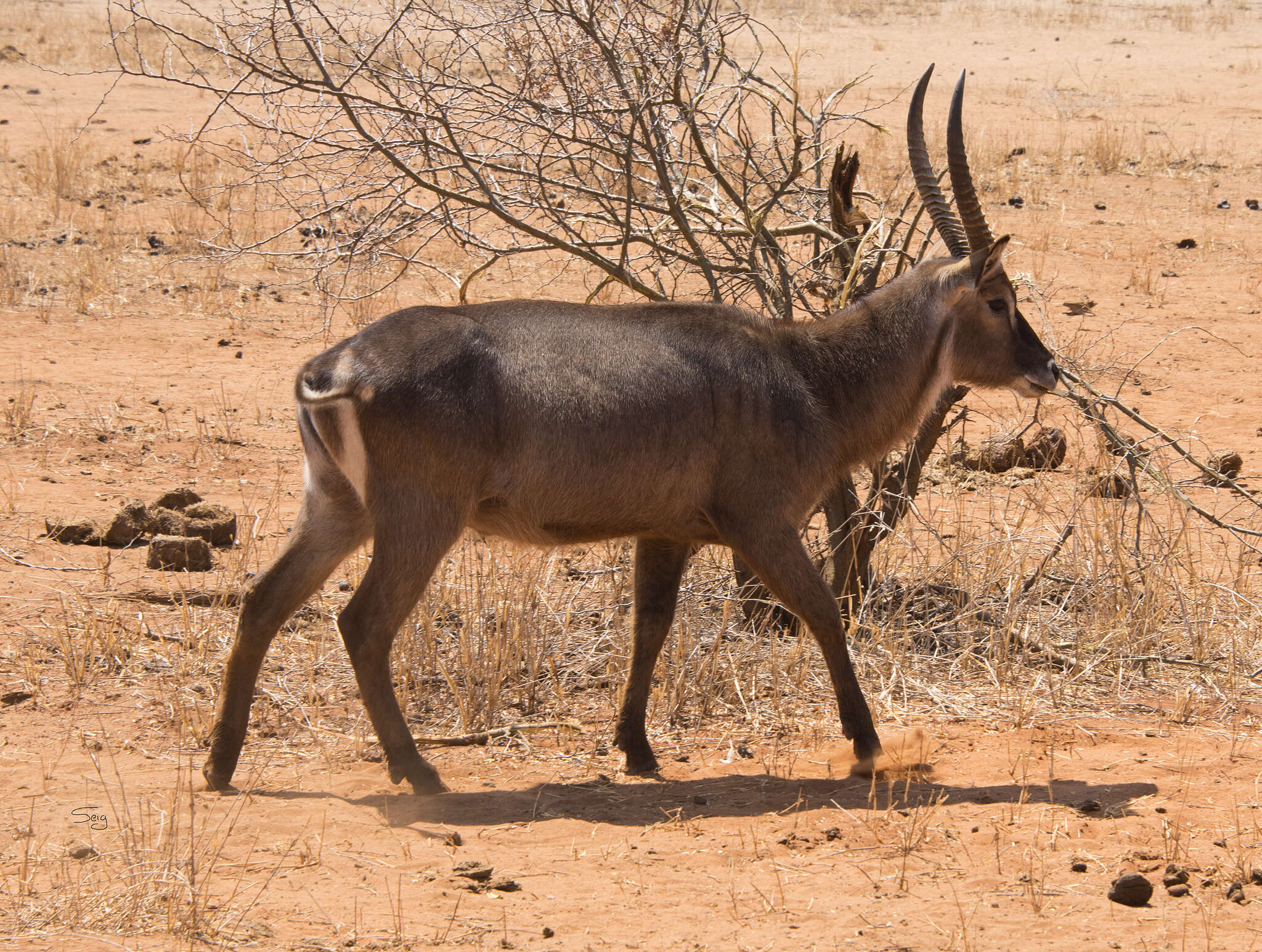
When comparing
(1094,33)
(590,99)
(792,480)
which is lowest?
(792,480)

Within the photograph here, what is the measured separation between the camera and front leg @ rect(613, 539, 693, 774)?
5.36m

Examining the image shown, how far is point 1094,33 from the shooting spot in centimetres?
3158

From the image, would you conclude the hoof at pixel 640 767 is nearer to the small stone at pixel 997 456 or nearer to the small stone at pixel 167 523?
the small stone at pixel 167 523

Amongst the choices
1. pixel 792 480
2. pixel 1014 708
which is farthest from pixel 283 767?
pixel 1014 708

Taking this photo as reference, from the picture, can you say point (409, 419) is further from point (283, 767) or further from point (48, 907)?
point (48, 907)

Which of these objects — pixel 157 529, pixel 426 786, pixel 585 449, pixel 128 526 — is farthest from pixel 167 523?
pixel 585 449

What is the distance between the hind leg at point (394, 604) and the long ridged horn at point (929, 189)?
92.9 inches

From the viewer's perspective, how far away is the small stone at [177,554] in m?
6.78

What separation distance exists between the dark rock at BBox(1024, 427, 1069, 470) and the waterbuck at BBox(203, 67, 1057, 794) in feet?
10.6

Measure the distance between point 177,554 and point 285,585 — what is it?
2080mm

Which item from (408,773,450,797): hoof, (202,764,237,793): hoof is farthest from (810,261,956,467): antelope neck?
(202,764,237,793): hoof

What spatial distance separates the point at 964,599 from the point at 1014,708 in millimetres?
923

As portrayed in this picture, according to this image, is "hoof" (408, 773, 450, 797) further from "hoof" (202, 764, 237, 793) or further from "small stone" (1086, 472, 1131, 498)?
"small stone" (1086, 472, 1131, 498)

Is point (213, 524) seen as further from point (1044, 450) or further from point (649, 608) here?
point (1044, 450)
